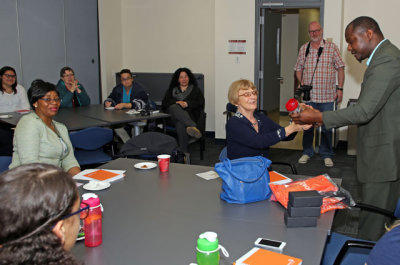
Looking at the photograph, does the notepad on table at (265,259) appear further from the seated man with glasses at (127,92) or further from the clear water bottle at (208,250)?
the seated man with glasses at (127,92)

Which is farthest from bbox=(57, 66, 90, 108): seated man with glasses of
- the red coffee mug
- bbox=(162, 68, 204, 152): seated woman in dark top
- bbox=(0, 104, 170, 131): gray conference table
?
the red coffee mug

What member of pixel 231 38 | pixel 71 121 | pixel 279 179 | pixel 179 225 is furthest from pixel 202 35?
pixel 179 225

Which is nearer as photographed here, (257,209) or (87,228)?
(87,228)

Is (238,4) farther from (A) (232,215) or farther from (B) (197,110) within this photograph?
(A) (232,215)

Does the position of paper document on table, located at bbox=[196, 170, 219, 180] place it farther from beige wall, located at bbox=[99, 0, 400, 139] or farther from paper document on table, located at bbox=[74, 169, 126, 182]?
beige wall, located at bbox=[99, 0, 400, 139]

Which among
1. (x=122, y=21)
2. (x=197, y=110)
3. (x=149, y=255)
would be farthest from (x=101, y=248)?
(x=122, y=21)

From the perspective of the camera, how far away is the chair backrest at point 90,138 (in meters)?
3.99

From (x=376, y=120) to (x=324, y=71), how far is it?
121 inches

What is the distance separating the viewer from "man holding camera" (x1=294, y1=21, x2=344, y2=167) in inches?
223

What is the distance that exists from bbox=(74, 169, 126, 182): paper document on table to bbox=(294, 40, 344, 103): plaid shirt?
3874 mm

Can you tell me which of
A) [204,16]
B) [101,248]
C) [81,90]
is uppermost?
[204,16]

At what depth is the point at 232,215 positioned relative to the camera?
2041 millimetres

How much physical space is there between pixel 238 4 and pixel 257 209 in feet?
17.0

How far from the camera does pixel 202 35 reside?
7.56 metres
